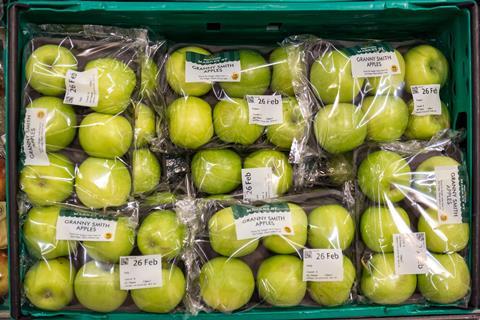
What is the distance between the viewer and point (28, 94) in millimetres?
1052

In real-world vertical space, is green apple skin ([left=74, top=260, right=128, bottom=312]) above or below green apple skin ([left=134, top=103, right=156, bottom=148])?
below

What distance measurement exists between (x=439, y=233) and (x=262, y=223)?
0.43 m

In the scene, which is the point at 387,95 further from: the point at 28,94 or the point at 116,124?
the point at 28,94

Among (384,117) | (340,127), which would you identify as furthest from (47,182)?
(384,117)

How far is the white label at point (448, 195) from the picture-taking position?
1.06 meters

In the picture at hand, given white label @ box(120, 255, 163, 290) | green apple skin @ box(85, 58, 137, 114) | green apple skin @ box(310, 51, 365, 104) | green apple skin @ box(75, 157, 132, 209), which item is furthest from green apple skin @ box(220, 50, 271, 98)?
white label @ box(120, 255, 163, 290)

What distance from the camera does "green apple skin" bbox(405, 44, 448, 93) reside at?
1131 mm

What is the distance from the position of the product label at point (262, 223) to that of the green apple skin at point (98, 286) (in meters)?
0.30

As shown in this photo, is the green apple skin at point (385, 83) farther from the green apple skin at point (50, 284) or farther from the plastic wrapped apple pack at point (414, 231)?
the green apple skin at point (50, 284)

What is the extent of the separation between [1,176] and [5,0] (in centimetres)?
49

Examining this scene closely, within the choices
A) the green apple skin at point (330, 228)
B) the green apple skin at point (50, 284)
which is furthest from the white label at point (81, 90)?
the green apple skin at point (330, 228)

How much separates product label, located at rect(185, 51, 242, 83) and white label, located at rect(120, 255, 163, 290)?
1.46 feet

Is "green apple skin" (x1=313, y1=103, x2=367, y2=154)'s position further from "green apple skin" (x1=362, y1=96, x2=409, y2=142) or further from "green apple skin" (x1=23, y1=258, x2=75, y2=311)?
"green apple skin" (x1=23, y1=258, x2=75, y2=311)

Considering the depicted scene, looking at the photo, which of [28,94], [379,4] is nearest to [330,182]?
[379,4]
